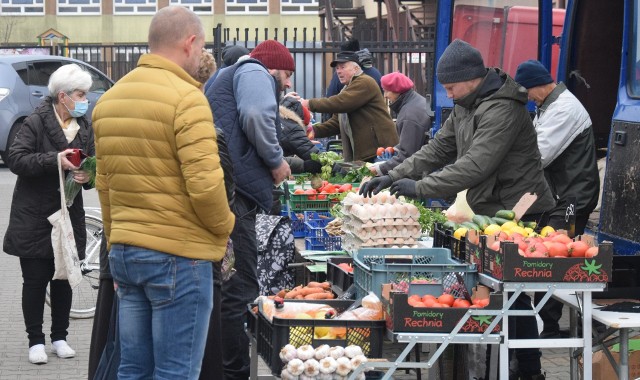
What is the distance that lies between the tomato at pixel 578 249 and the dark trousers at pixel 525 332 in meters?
0.46

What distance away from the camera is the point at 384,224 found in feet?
21.2

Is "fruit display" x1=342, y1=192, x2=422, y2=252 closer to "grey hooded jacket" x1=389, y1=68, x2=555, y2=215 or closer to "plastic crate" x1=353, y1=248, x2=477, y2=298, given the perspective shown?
"grey hooded jacket" x1=389, y1=68, x2=555, y2=215

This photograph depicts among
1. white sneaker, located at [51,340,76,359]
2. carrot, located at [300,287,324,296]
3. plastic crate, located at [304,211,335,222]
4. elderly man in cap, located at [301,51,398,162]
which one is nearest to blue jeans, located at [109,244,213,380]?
carrot, located at [300,287,324,296]

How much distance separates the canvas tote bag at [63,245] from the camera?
737 cm

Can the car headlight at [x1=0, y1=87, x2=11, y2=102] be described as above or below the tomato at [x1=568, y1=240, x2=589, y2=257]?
below

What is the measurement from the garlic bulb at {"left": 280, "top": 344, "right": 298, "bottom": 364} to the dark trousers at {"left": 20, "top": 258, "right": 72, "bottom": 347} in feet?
10.3

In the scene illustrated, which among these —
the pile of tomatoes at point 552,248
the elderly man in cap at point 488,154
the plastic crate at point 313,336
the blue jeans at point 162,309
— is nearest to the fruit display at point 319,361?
the plastic crate at point 313,336

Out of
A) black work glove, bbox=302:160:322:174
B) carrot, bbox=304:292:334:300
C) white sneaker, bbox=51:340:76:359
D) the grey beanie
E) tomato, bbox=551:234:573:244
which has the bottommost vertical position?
white sneaker, bbox=51:340:76:359

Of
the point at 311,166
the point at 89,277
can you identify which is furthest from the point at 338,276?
the point at 89,277

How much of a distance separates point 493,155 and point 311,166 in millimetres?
2900

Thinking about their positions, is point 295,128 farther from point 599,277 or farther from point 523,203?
point 599,277

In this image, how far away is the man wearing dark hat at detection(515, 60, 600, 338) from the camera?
7879 millimetres

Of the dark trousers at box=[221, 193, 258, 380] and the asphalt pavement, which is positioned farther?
the asphalt pavement

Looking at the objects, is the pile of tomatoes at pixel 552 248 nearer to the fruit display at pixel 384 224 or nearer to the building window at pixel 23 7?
the fruit display at pixel 384 224
